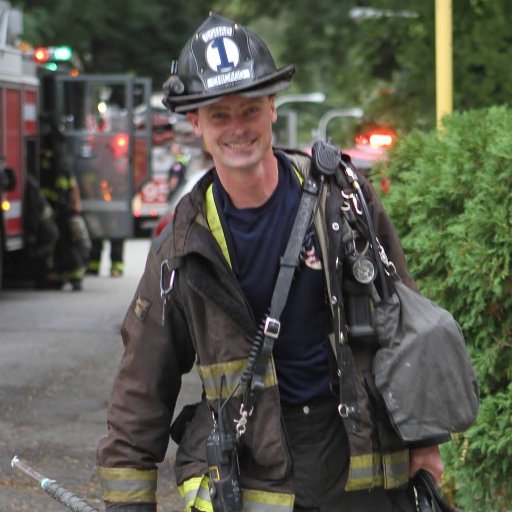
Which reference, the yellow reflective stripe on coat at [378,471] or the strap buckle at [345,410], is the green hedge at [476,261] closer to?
the yellow reflective stripe on coat at [378,471]

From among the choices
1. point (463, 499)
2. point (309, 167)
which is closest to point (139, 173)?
point (463, 499)

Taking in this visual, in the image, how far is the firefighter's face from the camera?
10.7ft

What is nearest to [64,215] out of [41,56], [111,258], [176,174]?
[41,56]

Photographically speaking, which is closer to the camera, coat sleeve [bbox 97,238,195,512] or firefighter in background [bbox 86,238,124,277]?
coat sleeve [bbox 97,238,195,512]

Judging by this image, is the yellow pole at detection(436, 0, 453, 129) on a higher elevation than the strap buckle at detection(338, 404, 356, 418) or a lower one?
higher

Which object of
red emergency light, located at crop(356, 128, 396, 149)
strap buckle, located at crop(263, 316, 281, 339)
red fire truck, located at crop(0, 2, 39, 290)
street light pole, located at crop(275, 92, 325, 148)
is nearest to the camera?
strap buckle, located at crop(263, 316, 281, 339)

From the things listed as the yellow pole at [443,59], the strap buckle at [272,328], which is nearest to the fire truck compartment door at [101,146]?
the yellow pole at [443,59]

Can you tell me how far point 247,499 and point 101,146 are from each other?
14603 mm

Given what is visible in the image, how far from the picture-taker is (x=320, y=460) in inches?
130

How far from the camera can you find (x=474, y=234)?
5.34 m

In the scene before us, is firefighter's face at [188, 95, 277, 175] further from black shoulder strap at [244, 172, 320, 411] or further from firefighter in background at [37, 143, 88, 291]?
firefighter in background at [37, 143, 88, 291]

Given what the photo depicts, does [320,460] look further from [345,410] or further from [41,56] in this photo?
[41,56]

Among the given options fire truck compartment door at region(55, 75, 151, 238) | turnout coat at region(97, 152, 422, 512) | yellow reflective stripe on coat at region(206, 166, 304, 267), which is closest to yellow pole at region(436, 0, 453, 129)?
turnout coat at region(97, 152, 422, 512)

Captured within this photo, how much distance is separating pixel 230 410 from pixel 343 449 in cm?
28
